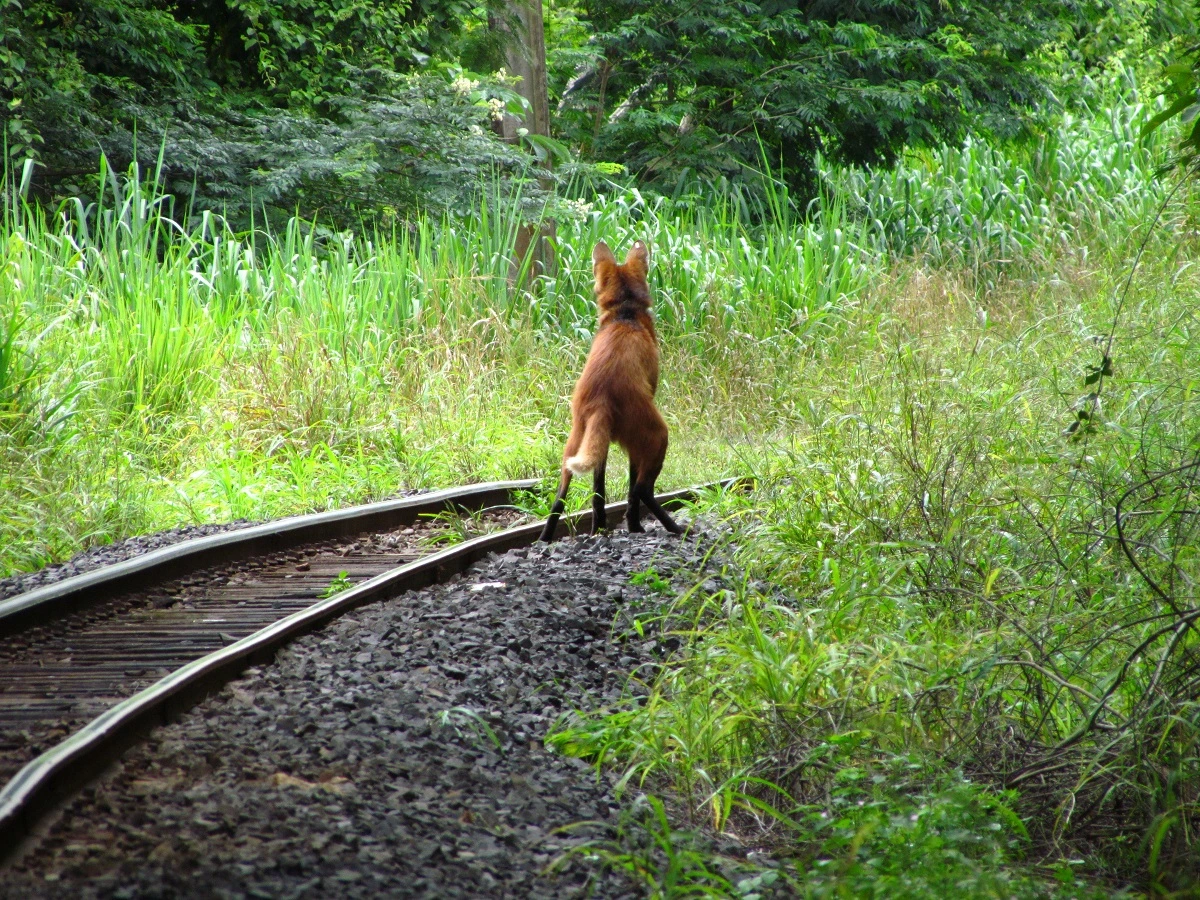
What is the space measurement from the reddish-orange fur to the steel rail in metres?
1.10

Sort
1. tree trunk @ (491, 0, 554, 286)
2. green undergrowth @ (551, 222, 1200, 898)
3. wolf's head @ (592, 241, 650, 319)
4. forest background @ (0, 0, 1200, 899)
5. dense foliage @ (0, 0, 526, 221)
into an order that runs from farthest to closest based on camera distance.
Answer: tree trunk @ (491, 0, 554, 286) → dense foliage @ (0, 0, 526, 221) → wolf's head @ (592, 241, 650, 319) → forest background @ (0, 0, 1200, 899) → green undergrowth @ (551, 222, 1200, 898)

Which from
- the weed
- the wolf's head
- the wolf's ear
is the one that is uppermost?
the wolf's ear

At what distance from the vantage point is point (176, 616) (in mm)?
5082

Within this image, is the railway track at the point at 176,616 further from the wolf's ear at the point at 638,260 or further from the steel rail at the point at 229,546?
the wolf's ear at the point at 638,260

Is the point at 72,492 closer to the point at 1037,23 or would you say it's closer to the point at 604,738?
the point at 604,738


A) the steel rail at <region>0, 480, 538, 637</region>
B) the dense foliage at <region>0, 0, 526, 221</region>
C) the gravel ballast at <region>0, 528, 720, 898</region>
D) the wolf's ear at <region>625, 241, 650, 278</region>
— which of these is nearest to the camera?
the gravel ballast at <region>0, 528, 720, 898</region>

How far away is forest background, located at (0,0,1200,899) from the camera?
3.69m

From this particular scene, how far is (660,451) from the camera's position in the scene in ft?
21.3

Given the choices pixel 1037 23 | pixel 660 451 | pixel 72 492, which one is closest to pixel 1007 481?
pixel 660 451

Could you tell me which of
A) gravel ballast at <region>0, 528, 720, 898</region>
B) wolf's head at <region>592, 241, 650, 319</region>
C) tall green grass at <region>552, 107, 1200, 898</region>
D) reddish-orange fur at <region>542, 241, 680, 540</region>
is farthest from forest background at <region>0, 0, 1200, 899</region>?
wolf's head at <region>592, 241, 650, 319</region>

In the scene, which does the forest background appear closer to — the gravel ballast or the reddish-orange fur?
the gravel ballast

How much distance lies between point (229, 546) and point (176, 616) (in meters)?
1.03

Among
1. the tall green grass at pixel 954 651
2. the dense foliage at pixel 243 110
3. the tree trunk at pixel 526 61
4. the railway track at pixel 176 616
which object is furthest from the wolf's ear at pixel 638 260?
the tree trunk at pixel 526 61

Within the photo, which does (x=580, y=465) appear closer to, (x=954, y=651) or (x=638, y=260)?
(x=638, y=260)
